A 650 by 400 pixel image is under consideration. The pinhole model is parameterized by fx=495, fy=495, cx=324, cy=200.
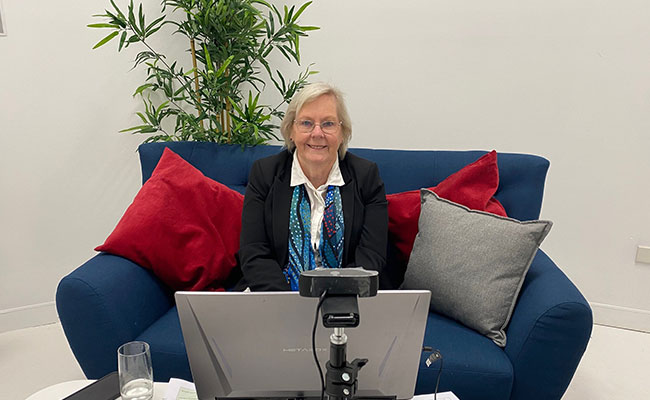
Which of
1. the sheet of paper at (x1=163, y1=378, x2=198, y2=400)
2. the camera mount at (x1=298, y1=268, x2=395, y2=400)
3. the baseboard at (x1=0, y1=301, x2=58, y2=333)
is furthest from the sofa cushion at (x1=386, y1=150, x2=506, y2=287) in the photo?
the baseboard at (x1=0, y1=301, x2=58, y2=333)

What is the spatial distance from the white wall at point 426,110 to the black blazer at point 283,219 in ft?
3.16

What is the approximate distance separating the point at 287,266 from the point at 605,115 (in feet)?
6.03

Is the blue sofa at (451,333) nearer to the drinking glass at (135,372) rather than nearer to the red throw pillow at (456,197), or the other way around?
the red throw pillow at (456,197)

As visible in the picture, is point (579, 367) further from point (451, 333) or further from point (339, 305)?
point (339, 305)

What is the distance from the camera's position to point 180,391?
112 centimetres

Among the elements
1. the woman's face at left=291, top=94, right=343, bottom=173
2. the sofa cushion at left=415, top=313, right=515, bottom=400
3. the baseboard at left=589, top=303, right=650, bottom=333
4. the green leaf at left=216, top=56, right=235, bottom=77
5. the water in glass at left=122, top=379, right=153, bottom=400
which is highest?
the green leaf at left=216, top=56, right=235, bottom=77

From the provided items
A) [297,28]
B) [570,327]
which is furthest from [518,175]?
[297,28]

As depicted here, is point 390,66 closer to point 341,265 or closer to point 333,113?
point 333,113

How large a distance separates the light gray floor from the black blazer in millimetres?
1062

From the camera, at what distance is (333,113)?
1.79m

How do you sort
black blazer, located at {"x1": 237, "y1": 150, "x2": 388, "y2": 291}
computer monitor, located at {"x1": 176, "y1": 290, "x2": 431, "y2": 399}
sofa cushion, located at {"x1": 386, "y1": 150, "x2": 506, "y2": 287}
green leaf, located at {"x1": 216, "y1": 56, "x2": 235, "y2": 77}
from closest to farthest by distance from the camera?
computer monitor, located at {"x1": 176, "y1": 290, "x2": 431, "y2": 399} → black blazer, located at {"x1": 237, "y1": 150, "x2": 388, "y2": 291} → sofa cushion, located at {"x1": 386, "y1": 150, "x2": 506, "y2": 287} → green leaf, located at {"x1": 216, "y1": 56, "x2": 235, "y2": 77}

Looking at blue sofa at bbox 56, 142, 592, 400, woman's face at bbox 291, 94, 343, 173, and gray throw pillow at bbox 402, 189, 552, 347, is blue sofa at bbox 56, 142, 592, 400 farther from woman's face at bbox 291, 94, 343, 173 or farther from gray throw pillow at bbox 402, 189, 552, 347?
woman's face at bbox 291, 94, 343, 173

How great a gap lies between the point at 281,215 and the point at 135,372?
34.3 inches

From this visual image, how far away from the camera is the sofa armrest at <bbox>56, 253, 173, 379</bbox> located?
1580 mm
